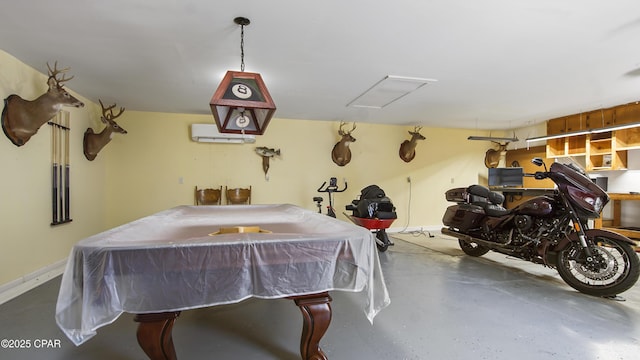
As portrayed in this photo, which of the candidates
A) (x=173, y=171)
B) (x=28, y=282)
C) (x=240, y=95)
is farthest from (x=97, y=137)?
(x=240, y=95)

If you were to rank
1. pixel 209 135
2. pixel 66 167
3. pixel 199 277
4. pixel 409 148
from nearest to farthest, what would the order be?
pixel 199 277 → pixel 66 167 → pixel 209 135 → pixel 409 148

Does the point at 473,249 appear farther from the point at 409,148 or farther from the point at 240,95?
the point at 240,95

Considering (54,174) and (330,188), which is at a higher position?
(54,174)

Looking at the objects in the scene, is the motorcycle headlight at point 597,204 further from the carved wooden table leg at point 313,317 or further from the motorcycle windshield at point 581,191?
the carved wooden table leg at point 313,317

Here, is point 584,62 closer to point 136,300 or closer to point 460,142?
point 460,142

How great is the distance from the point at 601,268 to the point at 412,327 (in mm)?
2083

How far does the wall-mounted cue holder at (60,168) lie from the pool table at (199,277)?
2.80m

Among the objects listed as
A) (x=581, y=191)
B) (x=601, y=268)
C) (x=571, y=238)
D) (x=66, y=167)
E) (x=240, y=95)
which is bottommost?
(x=601, y=268)

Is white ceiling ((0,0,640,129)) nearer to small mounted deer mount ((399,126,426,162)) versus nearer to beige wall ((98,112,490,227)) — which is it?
beige wall ((98,112,490,227))

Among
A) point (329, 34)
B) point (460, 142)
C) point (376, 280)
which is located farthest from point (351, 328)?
point (460, 142)

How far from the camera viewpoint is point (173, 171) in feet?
18.2

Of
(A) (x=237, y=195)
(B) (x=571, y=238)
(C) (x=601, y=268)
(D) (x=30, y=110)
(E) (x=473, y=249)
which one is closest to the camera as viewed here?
(C) (x=601, y=268)

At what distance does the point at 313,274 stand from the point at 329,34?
6.84 ft

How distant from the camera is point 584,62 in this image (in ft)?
10.5
